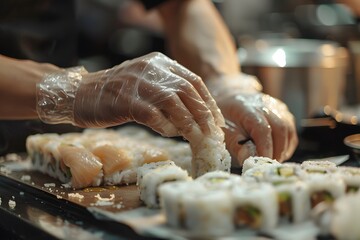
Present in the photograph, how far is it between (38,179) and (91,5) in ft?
11.6

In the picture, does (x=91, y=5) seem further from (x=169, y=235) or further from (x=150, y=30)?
(x=169, y=235)

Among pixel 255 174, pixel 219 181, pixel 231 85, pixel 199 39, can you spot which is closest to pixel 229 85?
pixel 231 85

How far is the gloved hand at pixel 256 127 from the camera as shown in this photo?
2564 millimetres

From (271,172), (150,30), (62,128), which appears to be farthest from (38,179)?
(150,30)

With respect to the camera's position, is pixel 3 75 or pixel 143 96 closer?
pixel 143 96

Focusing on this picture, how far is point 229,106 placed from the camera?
2.71 metres

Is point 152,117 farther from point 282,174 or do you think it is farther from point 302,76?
point 302,76

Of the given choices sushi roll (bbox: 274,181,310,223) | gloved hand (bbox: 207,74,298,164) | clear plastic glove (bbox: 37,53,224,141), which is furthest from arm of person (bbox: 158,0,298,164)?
sushi roll (bbox: 274,181,310,223)

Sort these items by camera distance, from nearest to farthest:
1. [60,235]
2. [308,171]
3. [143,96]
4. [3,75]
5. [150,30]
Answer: [60,235]
[308,171]
[143,96]
[3,75]
[150,30]

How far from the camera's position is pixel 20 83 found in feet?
8.25

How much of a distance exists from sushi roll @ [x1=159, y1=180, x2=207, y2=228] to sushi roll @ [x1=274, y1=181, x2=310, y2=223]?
223mm

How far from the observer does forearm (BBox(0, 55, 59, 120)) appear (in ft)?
8.24

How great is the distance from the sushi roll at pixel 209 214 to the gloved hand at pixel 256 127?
88cm

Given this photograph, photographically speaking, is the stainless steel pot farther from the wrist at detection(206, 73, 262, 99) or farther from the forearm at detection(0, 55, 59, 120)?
the forearm at detection(0, 55, 59, 120)
